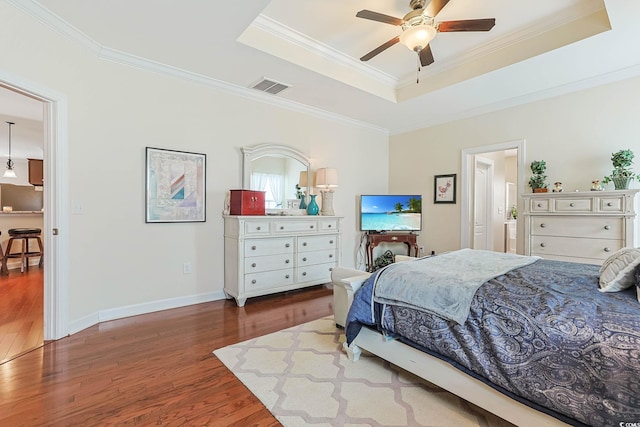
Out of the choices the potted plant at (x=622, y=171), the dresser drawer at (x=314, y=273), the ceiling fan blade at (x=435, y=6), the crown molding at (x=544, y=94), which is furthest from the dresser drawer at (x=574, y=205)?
the dresser drawer at (x=314, y=273)

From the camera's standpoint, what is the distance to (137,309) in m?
3.13

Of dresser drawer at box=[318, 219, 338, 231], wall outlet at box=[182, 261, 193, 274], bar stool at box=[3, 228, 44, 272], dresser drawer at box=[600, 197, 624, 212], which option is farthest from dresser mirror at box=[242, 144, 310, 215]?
bar stool at box=[3, 228, 44, 272]

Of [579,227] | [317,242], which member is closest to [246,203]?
[317,242]

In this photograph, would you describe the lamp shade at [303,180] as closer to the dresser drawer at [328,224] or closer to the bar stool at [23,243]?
the dresser drawer at [328,224]

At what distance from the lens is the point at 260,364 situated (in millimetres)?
2150

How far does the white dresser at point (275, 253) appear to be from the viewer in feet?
11.3

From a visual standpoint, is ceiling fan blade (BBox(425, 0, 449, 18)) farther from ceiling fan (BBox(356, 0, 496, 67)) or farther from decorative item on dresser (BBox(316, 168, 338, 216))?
decorative item on dresser (BBox(316, 168, 338, 216))

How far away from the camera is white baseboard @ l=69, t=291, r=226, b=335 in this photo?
2.73m

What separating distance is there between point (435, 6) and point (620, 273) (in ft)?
7.26

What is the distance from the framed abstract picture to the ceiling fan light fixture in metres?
2.53

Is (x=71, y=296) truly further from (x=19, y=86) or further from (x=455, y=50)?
(x=455, y=50)

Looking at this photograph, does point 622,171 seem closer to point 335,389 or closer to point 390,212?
point 390,212

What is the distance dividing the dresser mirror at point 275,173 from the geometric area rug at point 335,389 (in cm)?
208

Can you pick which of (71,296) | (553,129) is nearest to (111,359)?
(71,296)
